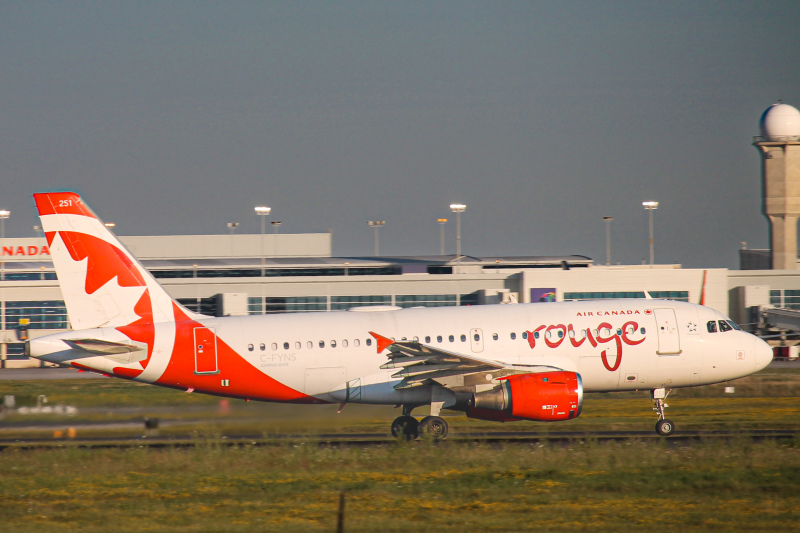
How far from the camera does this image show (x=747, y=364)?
25.0 meters

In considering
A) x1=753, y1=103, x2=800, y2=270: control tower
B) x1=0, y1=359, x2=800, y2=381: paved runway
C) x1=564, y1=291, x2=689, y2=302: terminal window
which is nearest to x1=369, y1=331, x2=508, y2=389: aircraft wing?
x1=0, y1=359, x2=800, y2=381: paved runway

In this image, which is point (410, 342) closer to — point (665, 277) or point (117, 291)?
point (117, 291)

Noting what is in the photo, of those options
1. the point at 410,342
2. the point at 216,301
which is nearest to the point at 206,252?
the point at 216,301

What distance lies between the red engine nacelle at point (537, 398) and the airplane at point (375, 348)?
4 centimetres

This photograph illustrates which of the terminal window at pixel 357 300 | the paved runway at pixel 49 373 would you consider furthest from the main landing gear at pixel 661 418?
the terminal window at pixel 357 300

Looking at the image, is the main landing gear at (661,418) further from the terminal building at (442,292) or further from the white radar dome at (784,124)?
the white radar dome at (784,124)

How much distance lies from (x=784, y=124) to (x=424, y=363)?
70.7 m

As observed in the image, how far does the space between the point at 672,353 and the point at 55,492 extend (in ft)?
56.4

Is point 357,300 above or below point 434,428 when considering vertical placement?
above

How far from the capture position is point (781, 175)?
81.6 m

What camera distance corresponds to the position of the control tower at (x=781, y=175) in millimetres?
80938

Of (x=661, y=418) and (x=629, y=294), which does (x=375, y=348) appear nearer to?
(x=661, y=418)

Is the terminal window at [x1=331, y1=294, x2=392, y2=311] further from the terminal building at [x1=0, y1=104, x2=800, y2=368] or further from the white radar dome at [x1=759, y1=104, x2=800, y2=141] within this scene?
the white radar dome at [x1=759, y1=104, x2=800, y2=141]

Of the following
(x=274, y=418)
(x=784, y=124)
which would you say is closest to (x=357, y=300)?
(x=274, y=418)
